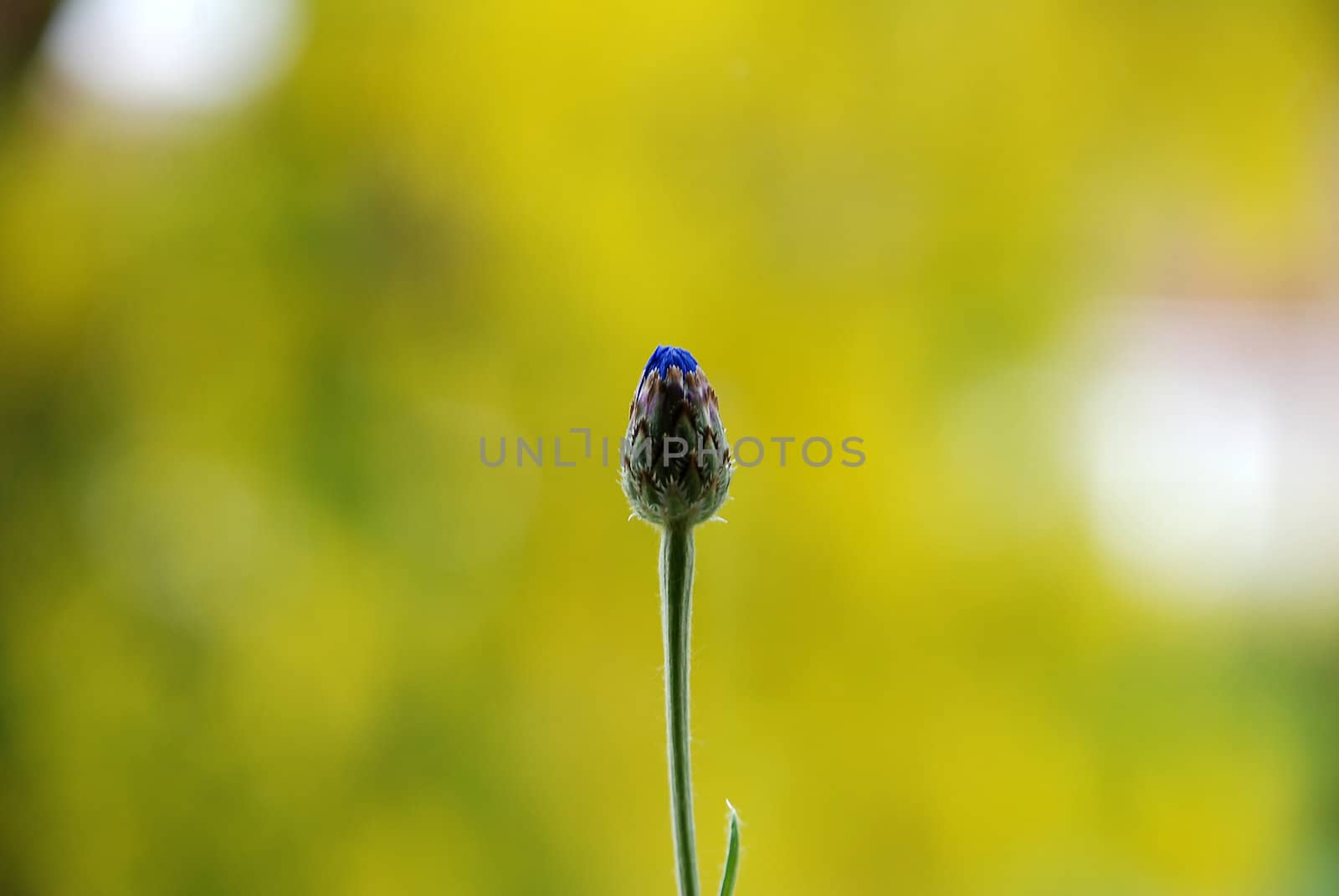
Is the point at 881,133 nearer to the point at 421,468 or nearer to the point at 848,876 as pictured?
the point at 421,468

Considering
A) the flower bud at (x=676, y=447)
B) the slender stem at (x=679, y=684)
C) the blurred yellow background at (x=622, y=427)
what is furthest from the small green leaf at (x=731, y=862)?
the blurred yellow background at (x=622, y=427)

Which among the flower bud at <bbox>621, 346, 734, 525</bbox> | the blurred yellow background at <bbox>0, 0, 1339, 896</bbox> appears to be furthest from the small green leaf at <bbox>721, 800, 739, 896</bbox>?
the blurred yellow background at <bbox>0, 0, 1339, 896</bbox>

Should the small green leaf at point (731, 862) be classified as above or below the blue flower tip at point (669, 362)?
below

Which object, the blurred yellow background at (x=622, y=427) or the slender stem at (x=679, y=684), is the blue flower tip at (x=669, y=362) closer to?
the slender stem at (x=679, y=684)

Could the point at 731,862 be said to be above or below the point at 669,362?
below

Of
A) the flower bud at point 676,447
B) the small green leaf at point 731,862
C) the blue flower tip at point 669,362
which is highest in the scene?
the blue flower tip at point 669,362

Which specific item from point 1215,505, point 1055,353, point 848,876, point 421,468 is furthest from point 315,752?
point 1215,505

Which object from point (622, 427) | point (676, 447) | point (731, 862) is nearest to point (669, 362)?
point (676, 447)

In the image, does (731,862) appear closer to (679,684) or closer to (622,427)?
(679,684)
